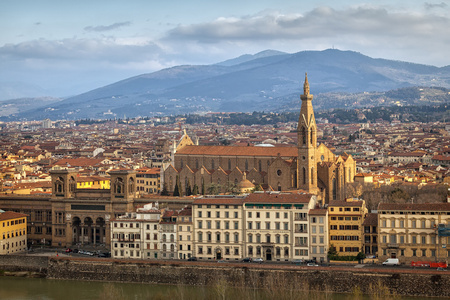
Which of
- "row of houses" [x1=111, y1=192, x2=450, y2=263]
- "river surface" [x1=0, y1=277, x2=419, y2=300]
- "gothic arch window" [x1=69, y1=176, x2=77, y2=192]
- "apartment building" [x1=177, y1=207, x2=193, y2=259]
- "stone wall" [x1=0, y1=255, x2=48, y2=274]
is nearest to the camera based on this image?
"river surface" [x1=0, y1=277, x2=419, y2=300]

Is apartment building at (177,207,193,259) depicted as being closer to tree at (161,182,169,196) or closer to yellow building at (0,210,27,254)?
yellow building at (0,210,27,254)

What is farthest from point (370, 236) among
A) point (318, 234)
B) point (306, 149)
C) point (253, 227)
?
point (306, 149)

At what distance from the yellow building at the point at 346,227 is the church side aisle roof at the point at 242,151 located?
2046 centimetres

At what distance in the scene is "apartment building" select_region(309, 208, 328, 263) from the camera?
50812mm

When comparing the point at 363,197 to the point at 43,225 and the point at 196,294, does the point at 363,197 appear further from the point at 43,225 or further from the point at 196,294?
the point at 196,294

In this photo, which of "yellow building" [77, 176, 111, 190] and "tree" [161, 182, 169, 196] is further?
"yellow building" [77, 176, 111, 190]

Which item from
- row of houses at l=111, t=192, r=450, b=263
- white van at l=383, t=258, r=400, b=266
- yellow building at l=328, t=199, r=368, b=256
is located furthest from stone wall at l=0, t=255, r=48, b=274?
white van at l=383, t=258, r=400, b=266

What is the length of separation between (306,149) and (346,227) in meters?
17.1

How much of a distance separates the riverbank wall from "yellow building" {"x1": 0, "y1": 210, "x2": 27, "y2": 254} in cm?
342

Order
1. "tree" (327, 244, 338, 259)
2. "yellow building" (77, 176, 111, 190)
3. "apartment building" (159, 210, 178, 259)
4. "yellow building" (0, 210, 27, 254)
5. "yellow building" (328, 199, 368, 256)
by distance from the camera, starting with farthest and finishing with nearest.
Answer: "yellow building" (77, 176, 111, 190) → "yellow building" (0, 210, 27, 254) → "apartment building" (159, 210, 178, 259) → "yellow building" (328, 199, 368, 256) → "tree" (327, 244, 338, 259)

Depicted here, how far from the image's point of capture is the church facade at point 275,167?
68188mm

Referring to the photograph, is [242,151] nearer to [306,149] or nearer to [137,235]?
[306,149]

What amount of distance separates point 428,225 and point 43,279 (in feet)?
69.1

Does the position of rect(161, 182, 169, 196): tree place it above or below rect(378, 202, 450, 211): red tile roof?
below
